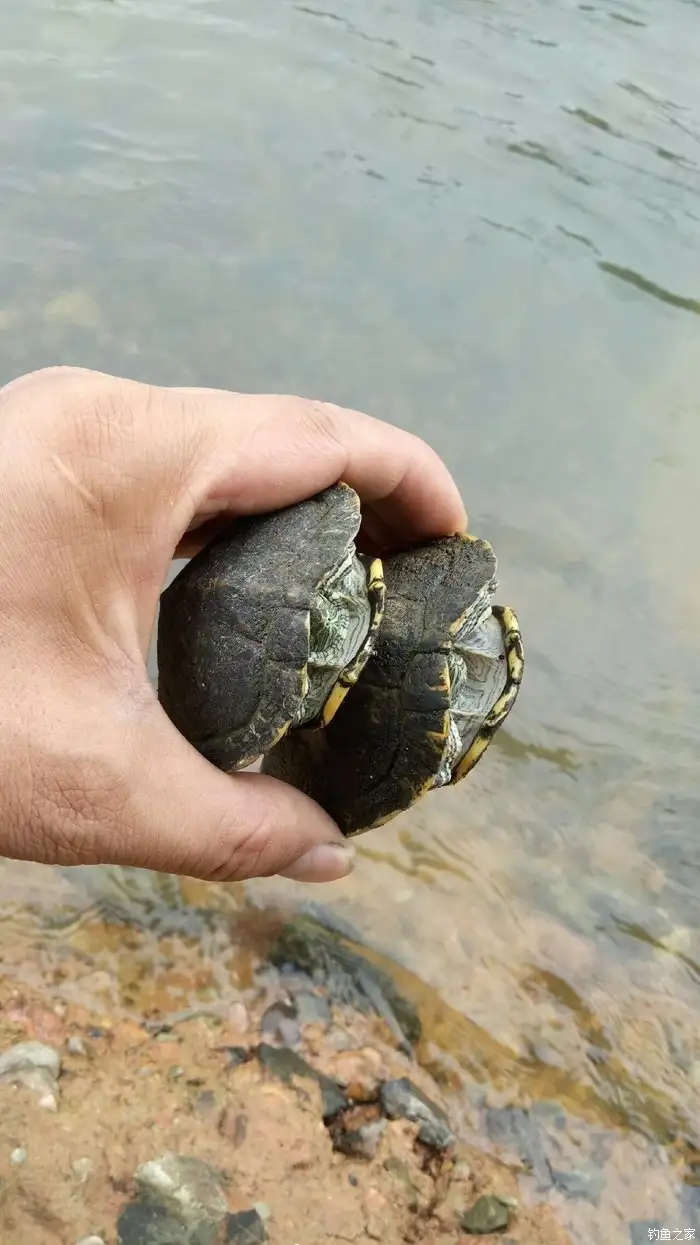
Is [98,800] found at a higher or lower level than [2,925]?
higher

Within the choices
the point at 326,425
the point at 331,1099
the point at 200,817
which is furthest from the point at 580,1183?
the point at 326,425

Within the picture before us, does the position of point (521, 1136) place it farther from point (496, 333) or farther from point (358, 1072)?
point (496, 333)

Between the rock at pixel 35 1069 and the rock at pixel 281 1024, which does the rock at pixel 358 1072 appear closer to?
the rock at pixel 281 1024

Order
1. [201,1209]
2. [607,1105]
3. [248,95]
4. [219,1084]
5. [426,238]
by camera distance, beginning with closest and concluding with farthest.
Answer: [201,1209]
[219,1084]
[607,1105]
[426,238]
[248,95]

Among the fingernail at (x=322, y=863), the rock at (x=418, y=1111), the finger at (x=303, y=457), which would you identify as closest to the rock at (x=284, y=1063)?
the rock at (x=418, y=1111)

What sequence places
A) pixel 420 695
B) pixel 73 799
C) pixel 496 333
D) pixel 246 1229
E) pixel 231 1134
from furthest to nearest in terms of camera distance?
pixel 496 333, pixel 231 1134, pixel 246 1229, pixel 420 695, pixel 73 799

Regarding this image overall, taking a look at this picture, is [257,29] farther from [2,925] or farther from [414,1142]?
[414,1142]

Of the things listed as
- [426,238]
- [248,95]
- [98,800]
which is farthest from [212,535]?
[248,95]
